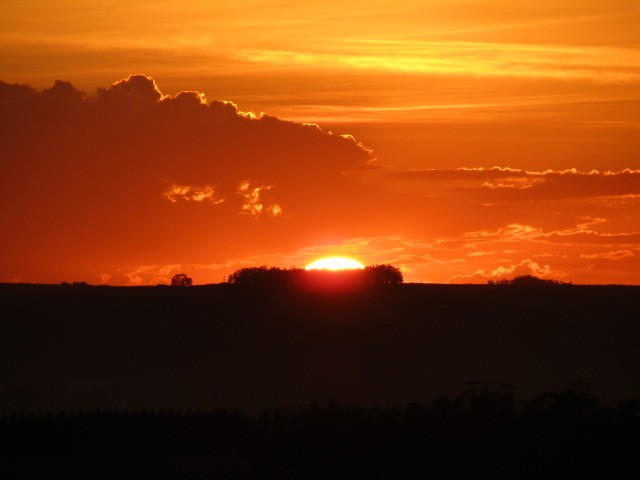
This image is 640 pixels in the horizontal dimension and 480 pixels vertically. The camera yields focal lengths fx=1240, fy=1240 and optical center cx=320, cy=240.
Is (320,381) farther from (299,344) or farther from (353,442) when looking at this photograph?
(353,442)

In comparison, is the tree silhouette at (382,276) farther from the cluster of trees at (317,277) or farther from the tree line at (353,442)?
the tree line at (353,442)

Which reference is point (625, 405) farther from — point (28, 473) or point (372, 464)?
point (28, 473)

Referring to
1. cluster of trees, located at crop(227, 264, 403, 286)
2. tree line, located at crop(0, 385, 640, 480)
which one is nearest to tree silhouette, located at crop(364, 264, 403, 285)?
cluster of trees, located at crop(227, 264, 403, 286)

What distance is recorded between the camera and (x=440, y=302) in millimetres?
54500

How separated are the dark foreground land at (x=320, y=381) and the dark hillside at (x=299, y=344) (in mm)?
114

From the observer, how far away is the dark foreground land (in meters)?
23.8

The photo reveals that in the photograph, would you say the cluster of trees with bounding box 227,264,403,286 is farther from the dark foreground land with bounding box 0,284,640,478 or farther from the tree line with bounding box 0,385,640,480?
the tree line with bounding box 0,385,640,480

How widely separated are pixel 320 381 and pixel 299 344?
17.8ft

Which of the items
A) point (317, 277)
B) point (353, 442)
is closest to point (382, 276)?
point (317, 277)

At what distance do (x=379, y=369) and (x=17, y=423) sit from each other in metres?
20.5

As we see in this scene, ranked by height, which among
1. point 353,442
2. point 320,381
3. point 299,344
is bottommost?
point 353,442

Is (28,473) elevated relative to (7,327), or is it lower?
lower

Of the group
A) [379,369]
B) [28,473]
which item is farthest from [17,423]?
[379,369]

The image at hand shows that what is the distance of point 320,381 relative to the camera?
42781 mm
